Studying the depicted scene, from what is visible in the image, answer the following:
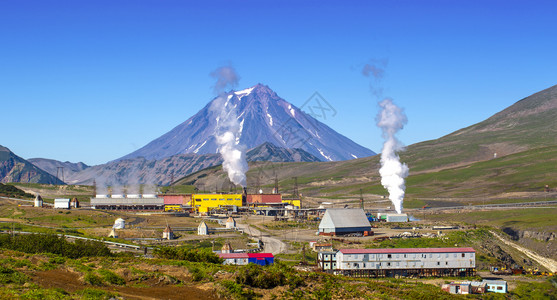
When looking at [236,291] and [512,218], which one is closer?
[236,291]

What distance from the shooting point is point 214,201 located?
153750mm

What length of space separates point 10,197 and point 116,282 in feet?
417

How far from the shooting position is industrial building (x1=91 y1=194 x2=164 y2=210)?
15950 cm

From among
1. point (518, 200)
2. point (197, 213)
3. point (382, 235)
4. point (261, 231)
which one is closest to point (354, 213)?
point (382, 235)

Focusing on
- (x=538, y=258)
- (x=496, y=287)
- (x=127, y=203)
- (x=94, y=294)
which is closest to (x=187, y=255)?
(x=94, y=294)

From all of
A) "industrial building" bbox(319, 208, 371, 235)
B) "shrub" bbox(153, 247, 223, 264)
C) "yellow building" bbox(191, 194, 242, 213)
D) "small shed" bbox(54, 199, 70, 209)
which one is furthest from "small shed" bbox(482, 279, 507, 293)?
"small shed" bbox(54, 199, 70, 209)

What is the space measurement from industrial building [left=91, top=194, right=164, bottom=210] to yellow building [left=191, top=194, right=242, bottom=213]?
11549 mm

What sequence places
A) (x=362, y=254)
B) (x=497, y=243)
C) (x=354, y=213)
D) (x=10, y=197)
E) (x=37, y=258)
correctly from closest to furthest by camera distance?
(x=37, y=258) → (x=362, y=254) → (x=497, y=243) → (x=354, y=213) → (x=10, y=197)

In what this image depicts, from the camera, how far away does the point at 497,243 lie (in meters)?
95.8

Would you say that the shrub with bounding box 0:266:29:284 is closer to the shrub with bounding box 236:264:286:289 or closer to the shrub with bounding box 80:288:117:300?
the shrub with bounding box 80:288:117:300

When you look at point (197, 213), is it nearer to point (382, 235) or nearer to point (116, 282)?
point (382, 235)

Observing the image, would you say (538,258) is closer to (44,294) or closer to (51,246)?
(51,246)

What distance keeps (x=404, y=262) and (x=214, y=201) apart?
90.9m

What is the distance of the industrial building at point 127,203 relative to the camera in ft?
523
